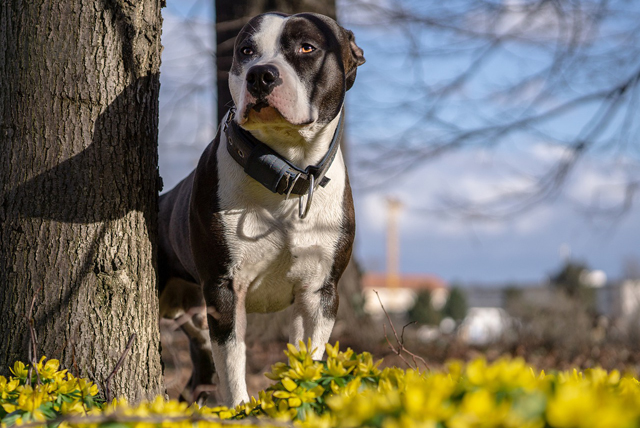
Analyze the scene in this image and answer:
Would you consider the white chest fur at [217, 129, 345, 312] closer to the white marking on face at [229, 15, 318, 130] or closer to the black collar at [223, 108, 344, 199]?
the black collar at [223, 108, 344, 199]

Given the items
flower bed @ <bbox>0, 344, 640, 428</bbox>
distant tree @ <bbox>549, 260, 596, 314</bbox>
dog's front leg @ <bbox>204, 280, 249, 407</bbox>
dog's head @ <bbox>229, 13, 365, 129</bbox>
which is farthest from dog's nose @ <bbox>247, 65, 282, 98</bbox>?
distant tree @ <bbox>549, 260, 596, 314</bbox>

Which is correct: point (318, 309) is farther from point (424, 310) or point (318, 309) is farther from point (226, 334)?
point (424, 310)

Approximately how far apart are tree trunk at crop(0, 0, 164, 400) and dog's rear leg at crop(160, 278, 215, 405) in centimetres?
73

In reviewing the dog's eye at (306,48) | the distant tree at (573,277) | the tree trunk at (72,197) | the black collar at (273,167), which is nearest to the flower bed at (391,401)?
the tree trunk at (72,197)

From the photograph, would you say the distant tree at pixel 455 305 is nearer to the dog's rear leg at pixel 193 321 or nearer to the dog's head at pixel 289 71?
the dog's rear leg at pixel 193 321

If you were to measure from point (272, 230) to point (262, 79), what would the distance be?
65 cm

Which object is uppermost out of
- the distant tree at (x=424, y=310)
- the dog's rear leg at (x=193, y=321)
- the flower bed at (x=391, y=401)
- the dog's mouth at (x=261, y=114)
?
the dog's mouth at (x=261, y=114)

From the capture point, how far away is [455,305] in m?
25.7

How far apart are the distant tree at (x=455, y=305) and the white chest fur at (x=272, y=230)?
921 inches

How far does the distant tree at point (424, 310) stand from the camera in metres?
20.6

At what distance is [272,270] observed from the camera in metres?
2.73

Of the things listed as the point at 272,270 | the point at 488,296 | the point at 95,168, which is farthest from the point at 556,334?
the point at 488,296

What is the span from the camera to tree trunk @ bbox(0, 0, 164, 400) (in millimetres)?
2543

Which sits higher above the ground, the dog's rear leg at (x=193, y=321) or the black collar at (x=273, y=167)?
the black collar at (x=273, y=167)
